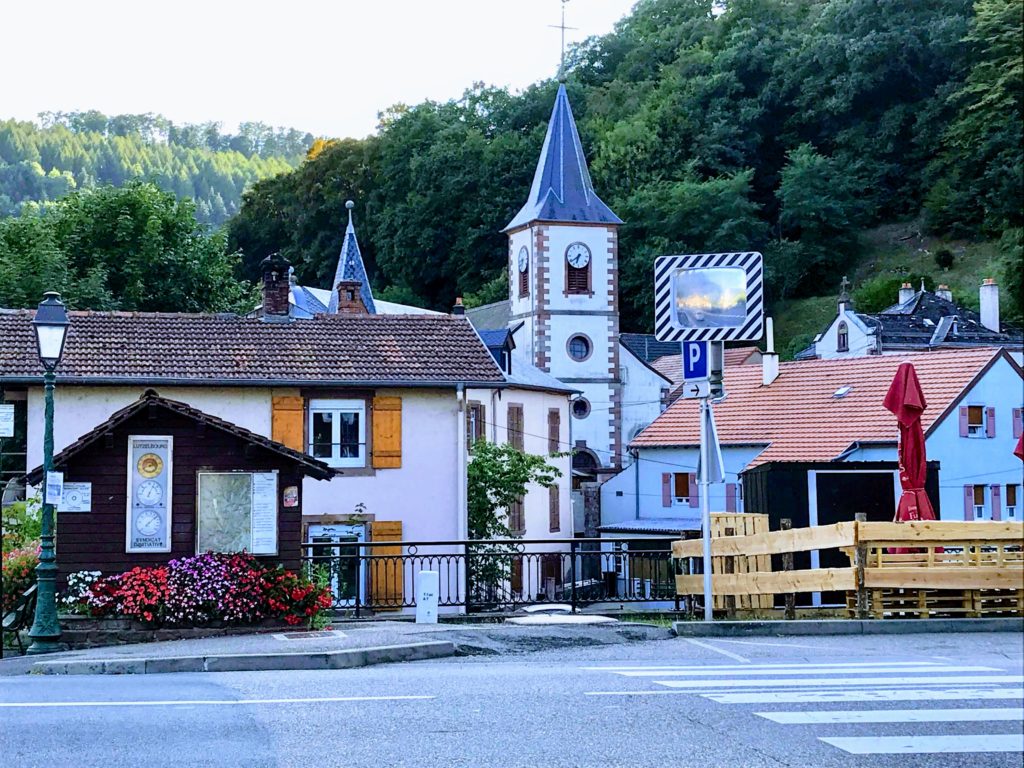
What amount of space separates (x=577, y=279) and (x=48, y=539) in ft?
160

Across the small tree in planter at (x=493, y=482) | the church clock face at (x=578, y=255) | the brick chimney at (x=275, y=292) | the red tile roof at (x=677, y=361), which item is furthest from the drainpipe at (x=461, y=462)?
the red tile roof at (x=677, y=361)

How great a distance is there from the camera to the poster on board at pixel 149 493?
612 inches

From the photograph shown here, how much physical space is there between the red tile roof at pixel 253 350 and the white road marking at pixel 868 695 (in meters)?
17.0

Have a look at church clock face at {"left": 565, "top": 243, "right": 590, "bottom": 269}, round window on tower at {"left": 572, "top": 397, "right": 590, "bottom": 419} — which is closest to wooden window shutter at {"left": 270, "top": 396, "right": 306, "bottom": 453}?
round window on tower at {"left": 572, "top": 397, "right": 590, "bottom": 419}

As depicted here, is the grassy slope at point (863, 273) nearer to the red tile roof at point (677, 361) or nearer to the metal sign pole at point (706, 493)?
the red tile roof at point (677, 361)

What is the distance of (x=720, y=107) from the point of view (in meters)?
74.2

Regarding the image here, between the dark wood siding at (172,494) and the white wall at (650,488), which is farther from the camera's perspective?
the white wall at (650,488)

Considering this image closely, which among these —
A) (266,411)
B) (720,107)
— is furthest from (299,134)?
(266,411)

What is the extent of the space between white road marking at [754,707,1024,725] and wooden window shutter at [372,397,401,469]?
1840 cm

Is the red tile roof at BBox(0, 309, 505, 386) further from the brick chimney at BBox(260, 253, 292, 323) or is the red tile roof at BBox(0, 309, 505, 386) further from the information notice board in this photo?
the information notice board

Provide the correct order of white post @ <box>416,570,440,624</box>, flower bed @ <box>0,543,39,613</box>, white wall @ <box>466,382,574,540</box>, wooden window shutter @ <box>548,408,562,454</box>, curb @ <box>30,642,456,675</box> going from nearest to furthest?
curb @ <box>30,642,456,675</box>, flower bed @ <box>0,543,39,613</box>, white post @ <box>416,570,440,624</box>, white wall @ <box>466,382,574,540</box>, wooden window shutter @ <box>548,408,562,454</box>

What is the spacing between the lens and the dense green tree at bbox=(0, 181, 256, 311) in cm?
4741

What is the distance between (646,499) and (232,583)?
35643 millimetres

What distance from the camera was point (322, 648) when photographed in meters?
12.1
